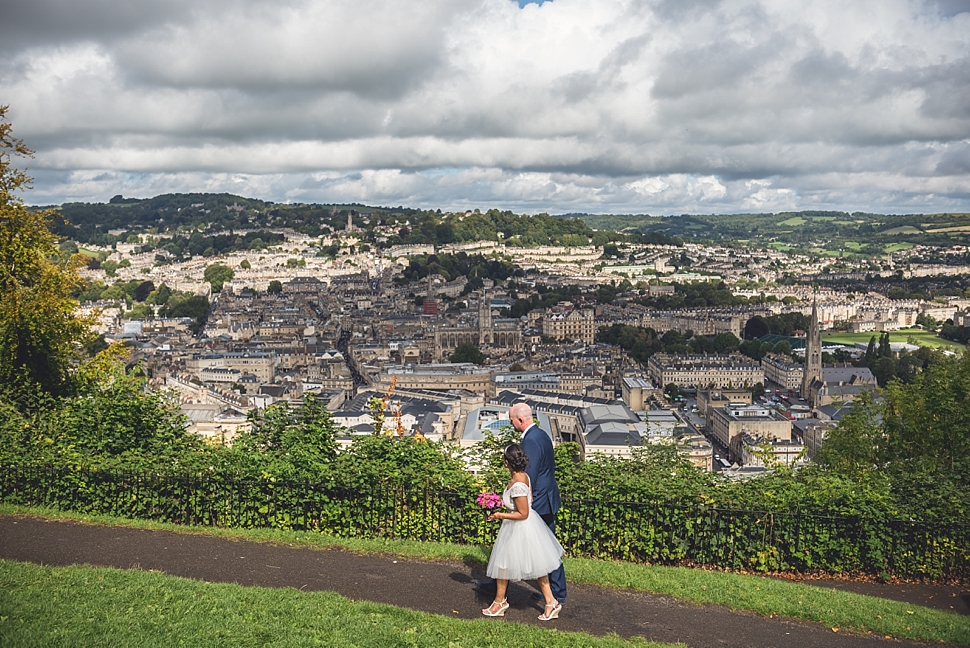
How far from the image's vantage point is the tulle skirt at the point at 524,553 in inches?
286

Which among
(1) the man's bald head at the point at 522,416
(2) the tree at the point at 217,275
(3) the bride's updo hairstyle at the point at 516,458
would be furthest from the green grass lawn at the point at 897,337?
(3) the bride's updo hairstyle at the point at 516,458

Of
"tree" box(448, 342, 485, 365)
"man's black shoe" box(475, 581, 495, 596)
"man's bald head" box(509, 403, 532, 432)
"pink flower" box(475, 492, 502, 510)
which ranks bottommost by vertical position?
"tree" box(448, 342, 485, 365)

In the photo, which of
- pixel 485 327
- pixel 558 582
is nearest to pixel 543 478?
pixel 558 582

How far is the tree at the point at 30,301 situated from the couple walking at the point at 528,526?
32.2ft

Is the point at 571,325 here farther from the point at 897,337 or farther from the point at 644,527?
the point at 644,527

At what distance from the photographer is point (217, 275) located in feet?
477

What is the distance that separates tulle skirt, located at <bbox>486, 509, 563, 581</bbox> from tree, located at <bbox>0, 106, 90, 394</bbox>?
984 centimetres

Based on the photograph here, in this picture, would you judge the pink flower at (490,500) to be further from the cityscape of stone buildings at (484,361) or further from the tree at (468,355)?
the tree at (468,355)

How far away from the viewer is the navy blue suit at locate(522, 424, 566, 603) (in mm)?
7426

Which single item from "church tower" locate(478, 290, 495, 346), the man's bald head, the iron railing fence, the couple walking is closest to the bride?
the couple walking

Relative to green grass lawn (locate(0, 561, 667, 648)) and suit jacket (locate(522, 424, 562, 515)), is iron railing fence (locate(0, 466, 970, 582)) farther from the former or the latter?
green grass lawn (locate(0, 561, 667, 648))

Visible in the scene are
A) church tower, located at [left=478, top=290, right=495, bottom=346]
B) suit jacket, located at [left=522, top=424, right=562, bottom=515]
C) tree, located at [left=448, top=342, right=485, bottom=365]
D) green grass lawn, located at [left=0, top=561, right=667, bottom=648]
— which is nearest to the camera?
green grass lawn, located at [left=0, top=561, right=667, bottom=648]

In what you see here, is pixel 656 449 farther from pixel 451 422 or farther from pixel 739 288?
pixel 739 288

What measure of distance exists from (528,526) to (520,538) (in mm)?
121
